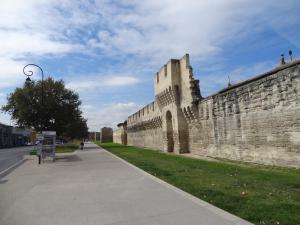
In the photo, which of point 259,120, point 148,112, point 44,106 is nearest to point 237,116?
point 259,120

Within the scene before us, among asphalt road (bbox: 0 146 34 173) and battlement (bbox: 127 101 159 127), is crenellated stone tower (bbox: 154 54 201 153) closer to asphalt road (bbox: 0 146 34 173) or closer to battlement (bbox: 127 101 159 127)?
battlement (bbox: 127 101 159 127)

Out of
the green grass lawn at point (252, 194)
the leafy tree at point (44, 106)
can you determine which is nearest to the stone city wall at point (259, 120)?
the green grass lawn at point (252, 194)

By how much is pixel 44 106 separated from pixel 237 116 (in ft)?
87.3

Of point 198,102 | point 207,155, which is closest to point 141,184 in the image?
point 207,155

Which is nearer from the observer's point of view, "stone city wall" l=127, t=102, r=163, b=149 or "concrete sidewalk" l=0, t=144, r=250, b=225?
"concrete sidewalk" l=0, t=144, r=250, b=225

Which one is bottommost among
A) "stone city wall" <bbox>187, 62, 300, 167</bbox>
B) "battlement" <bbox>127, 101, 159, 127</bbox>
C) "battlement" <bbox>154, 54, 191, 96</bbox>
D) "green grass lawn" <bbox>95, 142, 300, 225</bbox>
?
"green grass lawn" <bbox>95, 142, 300, 225</bbox>

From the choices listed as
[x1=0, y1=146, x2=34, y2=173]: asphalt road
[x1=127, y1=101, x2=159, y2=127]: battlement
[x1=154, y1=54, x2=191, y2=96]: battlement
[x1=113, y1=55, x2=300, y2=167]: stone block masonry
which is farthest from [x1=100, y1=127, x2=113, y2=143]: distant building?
[x1=154, y1=54, x2=191, y2=96]: battlement

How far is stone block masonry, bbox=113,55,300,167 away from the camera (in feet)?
40.0

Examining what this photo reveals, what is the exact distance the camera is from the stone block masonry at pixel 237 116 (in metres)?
12.2

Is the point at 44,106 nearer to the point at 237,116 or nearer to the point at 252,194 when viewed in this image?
the point at 237,116

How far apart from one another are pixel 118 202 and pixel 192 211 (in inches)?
67.3

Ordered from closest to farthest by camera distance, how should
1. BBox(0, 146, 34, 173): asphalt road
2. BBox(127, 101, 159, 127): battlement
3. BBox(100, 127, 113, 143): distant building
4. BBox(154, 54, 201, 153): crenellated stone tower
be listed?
BBox(0, 146, 34, 173): asphalt road
BBox(154, 54, 201, 153): crenellated stone tower
BBox(127, 101, 159, 127): battlement
BBox(100, 127, 113, 143): distant building

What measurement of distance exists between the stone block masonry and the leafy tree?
14.3 meters

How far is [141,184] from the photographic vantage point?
30.5 feet
